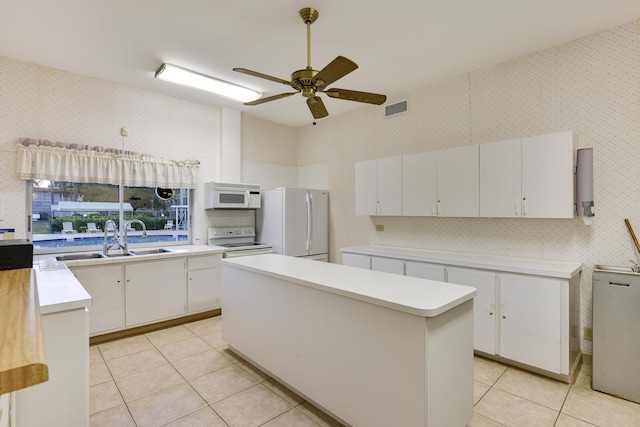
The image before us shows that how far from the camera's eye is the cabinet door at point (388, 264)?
3678 mm

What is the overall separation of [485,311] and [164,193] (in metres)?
4.30

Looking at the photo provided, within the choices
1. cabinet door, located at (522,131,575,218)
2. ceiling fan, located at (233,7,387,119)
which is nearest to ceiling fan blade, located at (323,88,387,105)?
ceiling fan, located at (233,7,387,119)

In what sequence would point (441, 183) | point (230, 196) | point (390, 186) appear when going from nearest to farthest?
point (441, 183), point (390, 186), point (230, 196)

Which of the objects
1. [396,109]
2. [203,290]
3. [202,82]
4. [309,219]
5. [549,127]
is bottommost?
[203,290]

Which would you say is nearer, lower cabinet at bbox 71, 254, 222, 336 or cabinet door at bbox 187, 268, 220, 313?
lower cabinet at bbox 71, 254, 222, 336

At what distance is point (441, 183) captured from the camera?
360cm

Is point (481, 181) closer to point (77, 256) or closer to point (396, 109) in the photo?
point (396, 109)

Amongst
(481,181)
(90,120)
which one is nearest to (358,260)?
(481,181)

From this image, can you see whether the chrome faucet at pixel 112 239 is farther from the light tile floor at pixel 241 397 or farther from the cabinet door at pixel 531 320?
the cabinet door at pixel 531 320

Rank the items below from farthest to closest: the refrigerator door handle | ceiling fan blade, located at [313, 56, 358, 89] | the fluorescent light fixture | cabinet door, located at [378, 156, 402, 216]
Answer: the refrigerator door handle, cabinet door, located at [378, 156, 402, 216], the fluorescent light fixture, ceiling fan blade, located at [313, 56, 358, 89]

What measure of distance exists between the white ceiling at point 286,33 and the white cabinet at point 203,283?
2370 millimetres

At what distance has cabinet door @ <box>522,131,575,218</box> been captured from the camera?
108 inches

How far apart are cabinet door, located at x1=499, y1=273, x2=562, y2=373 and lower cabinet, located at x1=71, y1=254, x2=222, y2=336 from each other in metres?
3.47

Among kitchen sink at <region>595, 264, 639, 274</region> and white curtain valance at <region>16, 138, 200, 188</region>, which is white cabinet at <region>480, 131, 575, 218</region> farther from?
white curtain valance at <region>16, 138, 200, 188</region>
